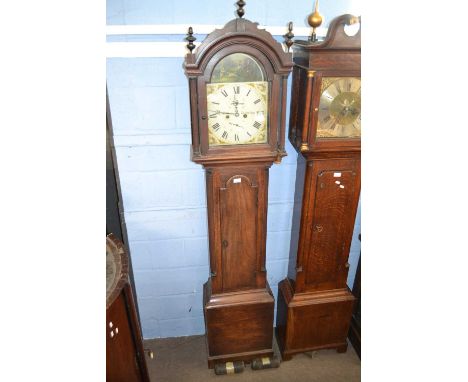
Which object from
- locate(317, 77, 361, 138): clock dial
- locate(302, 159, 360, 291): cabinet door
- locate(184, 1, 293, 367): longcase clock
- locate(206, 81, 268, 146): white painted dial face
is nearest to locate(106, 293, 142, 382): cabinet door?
locate(184, 1, 293, 367): longcase clock

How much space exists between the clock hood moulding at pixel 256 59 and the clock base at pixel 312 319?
98 cm

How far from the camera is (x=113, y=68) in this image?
1729mm

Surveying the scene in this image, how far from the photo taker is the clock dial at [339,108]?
1591 millimetres

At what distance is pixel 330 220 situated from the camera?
6.37 feet

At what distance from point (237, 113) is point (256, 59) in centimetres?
25

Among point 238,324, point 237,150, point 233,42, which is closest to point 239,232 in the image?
point 237,150

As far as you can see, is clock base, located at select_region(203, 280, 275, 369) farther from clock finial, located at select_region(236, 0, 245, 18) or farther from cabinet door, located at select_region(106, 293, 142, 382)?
clock finial, located at select_region(236, 0, 245, 18)

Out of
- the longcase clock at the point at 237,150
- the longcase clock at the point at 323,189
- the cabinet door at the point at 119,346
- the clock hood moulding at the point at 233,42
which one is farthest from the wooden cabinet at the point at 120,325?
the longcase clock at the point at 323,189

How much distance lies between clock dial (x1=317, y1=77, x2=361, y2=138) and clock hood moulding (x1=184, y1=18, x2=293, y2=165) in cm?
20

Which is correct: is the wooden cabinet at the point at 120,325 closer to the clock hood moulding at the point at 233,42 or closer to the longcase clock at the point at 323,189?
the clock hood moulding at the point at 233,42

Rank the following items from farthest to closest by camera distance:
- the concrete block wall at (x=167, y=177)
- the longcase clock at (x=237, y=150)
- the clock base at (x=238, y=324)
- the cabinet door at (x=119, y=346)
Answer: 1. the clock base at (x=238, y=324)
2. the concrete block wall at (x=167, y=177)
3. the longcase clock at (x=237, y=150)
4. the cabinet door at (x=119, y=346)
